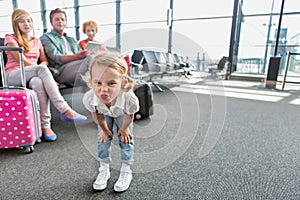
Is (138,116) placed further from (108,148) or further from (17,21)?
(17,21)

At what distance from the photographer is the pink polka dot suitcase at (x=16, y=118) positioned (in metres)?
1.05

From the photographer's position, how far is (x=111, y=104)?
0.78 meters

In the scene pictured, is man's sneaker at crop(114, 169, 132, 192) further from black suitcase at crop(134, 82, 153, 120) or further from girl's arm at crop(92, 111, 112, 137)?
black suitcase at crop(134, 82, 153, 120)

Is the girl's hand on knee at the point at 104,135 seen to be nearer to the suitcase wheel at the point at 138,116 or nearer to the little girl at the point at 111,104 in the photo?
the little girl at the point at 111,104

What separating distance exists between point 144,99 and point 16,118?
1005 mm

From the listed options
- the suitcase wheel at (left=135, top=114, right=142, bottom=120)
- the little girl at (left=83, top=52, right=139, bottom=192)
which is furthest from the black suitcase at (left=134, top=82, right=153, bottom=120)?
the little girl at (left=83, top=52, right=139, bottom=192)

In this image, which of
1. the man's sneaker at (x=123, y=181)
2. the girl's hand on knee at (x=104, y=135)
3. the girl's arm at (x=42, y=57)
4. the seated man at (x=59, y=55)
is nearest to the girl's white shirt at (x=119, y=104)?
the girl's hand on knee at (x=104, y=135)

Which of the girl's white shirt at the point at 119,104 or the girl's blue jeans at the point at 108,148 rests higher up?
the girl's white shirt at the point at 119,104

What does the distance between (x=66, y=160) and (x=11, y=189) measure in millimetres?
283

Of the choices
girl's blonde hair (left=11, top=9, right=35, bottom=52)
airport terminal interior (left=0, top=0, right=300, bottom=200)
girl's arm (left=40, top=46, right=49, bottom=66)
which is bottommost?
airport terminal interior (left=0, top=0, right=300, bottom=200)

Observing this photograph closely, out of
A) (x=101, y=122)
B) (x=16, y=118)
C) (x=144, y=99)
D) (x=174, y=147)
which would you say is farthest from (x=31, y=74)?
(x=174, y=147)

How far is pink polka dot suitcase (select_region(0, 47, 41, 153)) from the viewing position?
1052 millimetres

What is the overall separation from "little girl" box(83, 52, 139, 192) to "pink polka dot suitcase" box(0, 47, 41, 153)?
20.0 inches

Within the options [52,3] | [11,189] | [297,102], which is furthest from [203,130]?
[52,3]
